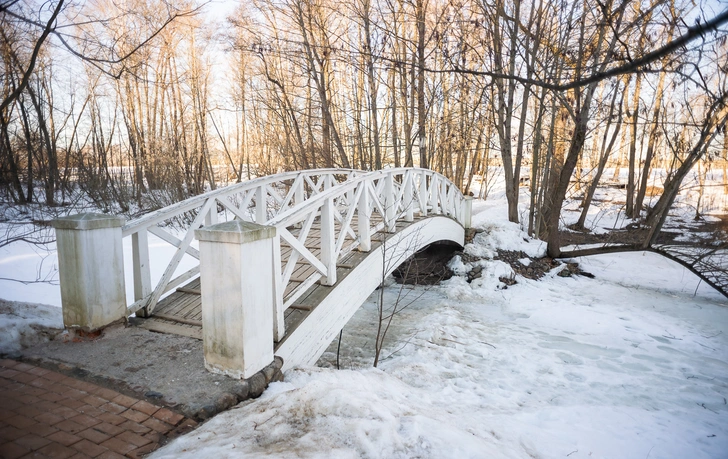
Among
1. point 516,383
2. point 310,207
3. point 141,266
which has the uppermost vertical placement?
point 310,207

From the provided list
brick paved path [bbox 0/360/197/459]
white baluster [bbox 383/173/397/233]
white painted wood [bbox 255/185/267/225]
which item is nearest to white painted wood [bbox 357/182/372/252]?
white baluster [bbox 383/173/397/233]

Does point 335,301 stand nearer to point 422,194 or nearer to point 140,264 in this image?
point 140,264

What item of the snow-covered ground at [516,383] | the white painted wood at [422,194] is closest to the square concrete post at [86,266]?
the snow-covered ground at [516,383]

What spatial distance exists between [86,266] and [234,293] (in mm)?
1674

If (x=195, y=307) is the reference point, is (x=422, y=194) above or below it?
above

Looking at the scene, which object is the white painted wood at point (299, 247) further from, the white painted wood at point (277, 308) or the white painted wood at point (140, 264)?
the white painted wood at point (140, 264)

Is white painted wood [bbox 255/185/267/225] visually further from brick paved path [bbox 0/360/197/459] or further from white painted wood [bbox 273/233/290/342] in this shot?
brick paved path [bbox 0/360/197/459]

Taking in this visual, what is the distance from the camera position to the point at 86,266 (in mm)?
3582

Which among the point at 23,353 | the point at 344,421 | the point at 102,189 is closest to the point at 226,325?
the point at 344,421

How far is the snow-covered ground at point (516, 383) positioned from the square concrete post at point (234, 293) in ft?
1.23

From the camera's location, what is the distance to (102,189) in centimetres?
1202

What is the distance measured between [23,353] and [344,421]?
284 centimetres

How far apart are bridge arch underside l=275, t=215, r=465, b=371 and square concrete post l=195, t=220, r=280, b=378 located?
1.88 ft

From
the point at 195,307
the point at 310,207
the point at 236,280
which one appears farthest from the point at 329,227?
the point at 195,307
